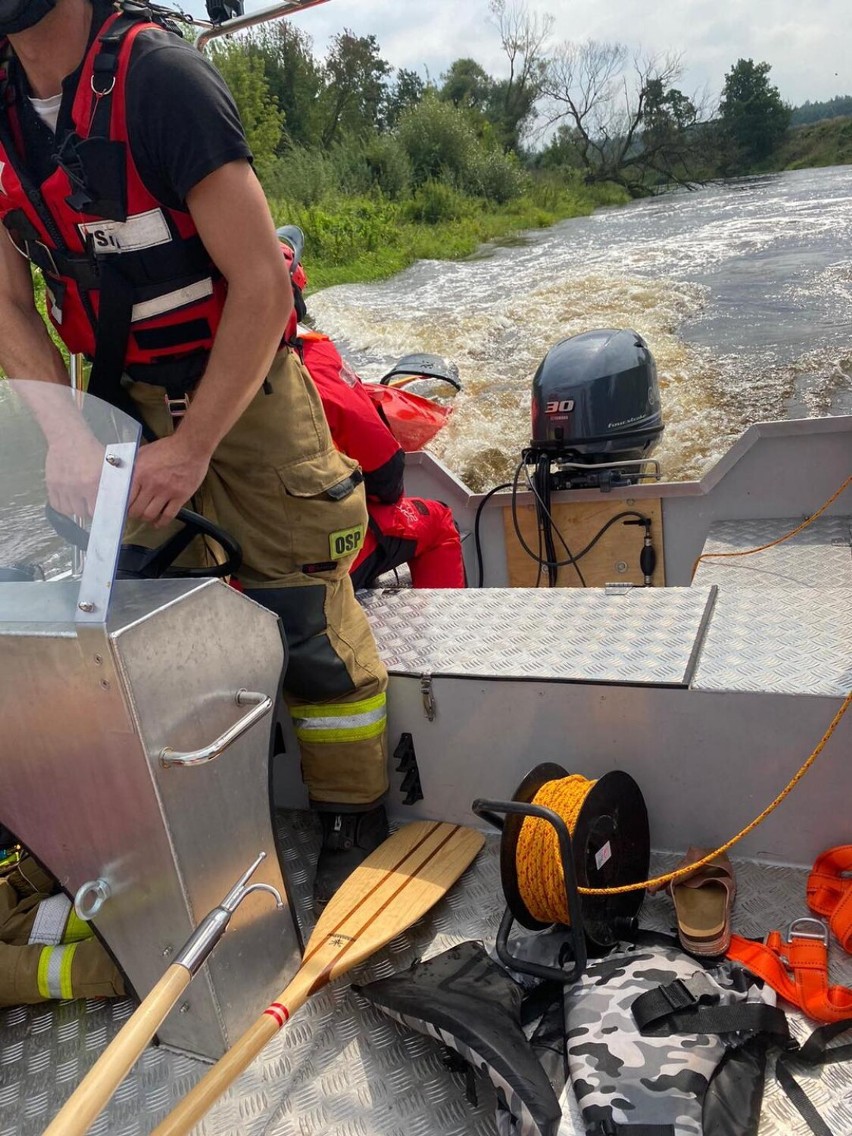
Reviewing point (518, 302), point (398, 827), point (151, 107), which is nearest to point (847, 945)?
point (398, 827)

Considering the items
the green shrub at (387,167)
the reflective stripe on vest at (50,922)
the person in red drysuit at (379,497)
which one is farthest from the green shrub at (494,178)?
the reflective stripe on vest at (50,922)

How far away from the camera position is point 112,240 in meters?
1.60

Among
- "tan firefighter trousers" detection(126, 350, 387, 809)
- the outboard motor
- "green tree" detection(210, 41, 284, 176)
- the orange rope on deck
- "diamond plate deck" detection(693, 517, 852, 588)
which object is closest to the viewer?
"tan firefighter trousers" detection(126, 350, 387, 809)

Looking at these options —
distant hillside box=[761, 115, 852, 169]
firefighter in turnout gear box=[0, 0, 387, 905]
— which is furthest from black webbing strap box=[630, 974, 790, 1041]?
distant hillside box=[761, 115, 852, 169]

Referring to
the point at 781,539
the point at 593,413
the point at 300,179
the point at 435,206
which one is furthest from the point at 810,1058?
the point at 435,206

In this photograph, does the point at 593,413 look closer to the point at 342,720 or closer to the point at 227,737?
the point at 342,720

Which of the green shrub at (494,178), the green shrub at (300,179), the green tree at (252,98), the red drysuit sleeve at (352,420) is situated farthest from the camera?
the green shrub at (494,178)

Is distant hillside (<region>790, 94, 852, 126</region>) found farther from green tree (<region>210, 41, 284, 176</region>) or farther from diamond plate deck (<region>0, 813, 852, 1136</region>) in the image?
diamond plate deck (<region>0, 813, 852, 1136</region>)

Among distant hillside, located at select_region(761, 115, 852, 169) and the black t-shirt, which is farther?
distant hillside, located at select_region(761, 115, 852, 169)

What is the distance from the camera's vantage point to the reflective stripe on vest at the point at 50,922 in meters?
1.73

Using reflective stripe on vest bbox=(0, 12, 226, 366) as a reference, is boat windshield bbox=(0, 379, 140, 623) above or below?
below

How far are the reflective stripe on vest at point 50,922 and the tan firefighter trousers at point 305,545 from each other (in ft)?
1.84

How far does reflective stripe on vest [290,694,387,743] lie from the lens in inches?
76.7

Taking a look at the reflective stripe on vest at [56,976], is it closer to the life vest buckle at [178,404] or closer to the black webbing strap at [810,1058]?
the life vest buckle at [178,404]
